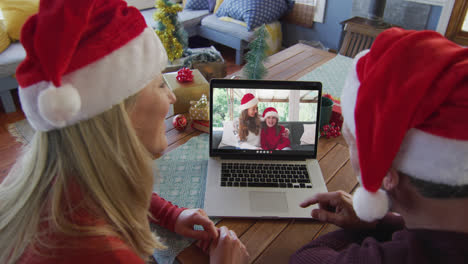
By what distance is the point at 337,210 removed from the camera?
0.88 meters

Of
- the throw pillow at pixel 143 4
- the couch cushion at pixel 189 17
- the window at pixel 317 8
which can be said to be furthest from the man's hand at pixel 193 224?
the throw pillow at pixel 143 4

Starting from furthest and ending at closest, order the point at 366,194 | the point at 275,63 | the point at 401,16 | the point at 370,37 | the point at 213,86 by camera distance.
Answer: the point at 401,16, the point at 370,37, the point at 275,63, the point at 213,86, the point at 366,194

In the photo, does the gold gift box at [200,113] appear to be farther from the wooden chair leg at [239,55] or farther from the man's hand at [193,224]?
the wooden chair leg at [239,55]

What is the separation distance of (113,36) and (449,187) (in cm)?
65

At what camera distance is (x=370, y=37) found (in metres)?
2.30

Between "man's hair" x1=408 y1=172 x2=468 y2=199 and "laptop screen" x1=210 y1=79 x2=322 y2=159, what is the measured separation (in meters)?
0.51

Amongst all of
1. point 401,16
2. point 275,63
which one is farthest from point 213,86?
point 401,16

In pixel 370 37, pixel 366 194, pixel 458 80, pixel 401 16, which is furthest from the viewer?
pixel 401 16

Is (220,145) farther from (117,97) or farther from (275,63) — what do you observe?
(275,63)

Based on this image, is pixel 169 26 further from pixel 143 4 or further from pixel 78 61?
pixel 78 61

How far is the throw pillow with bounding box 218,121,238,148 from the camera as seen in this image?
1.06 meters

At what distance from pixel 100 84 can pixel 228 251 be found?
467 millimetres

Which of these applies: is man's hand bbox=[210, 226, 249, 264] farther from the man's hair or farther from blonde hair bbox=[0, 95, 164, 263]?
the man's hair

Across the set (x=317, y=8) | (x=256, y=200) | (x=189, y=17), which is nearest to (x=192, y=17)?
(x=189, y=17)
